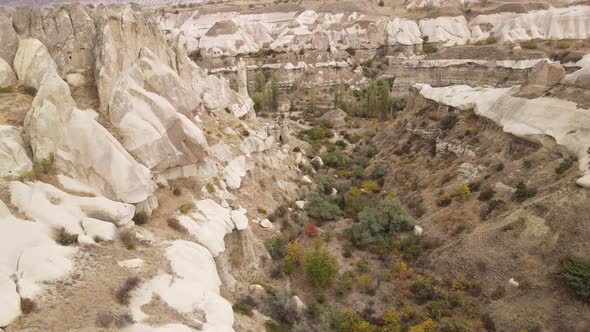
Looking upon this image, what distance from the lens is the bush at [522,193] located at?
22814 mm

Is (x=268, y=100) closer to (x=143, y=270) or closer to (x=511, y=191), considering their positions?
(x=511, y=191)

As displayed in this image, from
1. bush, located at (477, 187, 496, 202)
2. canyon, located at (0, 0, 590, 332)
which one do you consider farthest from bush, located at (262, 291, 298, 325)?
bush, located at (477, 187, 496, 202)

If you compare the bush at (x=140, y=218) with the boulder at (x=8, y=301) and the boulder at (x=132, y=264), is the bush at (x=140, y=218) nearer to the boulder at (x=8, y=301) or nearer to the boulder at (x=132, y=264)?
the boulder at (x=132, y=264)

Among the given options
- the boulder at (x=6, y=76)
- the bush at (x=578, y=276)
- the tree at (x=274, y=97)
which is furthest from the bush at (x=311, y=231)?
the tree at (x=274, y=97)

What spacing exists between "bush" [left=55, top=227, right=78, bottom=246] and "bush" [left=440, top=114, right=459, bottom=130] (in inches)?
1360

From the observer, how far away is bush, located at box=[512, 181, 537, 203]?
898 inches

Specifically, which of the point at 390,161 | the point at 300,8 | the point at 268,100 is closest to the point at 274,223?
the point at 390,161

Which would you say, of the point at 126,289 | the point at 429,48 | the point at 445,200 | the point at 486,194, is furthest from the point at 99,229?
the point at 429,48

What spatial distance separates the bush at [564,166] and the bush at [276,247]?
60.3 ft

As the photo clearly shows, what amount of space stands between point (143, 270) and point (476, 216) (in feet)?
69.6

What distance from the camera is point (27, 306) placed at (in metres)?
11.0

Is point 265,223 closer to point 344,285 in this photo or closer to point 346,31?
point 344,285

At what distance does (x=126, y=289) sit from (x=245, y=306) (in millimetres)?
6138

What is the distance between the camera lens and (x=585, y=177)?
66.1 feet
